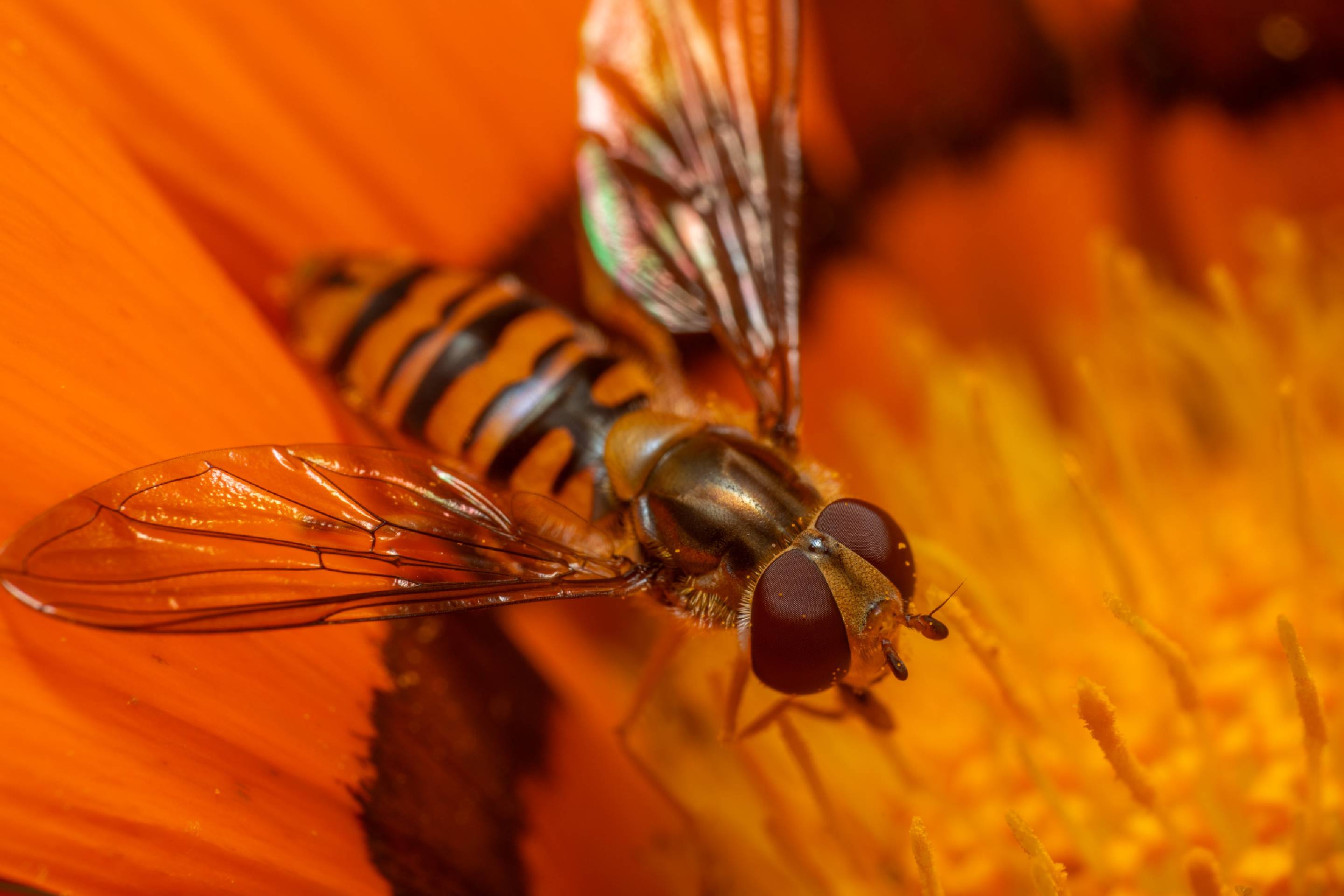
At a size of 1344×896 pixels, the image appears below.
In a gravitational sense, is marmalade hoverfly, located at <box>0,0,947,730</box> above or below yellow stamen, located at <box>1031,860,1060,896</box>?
above

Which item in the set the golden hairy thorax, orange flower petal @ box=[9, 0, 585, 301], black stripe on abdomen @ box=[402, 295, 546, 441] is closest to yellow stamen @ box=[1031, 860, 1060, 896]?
the golden hairy thorax

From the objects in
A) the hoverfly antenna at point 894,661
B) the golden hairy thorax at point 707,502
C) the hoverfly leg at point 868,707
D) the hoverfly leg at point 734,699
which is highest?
the golden hairy thorax at point 707,502

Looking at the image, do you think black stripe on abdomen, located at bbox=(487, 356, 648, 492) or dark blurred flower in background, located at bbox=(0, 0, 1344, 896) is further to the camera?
black stripe on abdomen, located at bbox=(487, 356, 648, 492)

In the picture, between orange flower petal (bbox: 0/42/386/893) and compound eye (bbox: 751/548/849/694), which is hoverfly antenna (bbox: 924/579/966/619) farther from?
orange flower petal (bbox: 0/42/386/893)

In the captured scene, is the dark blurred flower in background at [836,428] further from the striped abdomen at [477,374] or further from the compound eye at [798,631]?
the compound eye at [798,631]

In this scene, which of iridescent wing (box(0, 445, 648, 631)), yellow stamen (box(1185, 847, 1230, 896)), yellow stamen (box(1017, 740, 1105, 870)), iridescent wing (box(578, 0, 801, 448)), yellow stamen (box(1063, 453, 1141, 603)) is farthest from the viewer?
iridescent wing (box(578, 0, 801, 448))

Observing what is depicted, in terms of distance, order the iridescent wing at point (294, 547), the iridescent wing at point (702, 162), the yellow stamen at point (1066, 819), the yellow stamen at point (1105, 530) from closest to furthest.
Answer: the iridescent wing at point (294, 547) → the yellow stamen at point (1066, 819) → the yellow stamen at point (1105, 530) → the iridescent wing at point (702, 162)

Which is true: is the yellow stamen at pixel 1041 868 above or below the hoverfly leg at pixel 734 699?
below

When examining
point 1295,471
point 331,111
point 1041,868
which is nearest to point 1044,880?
point 1041,868

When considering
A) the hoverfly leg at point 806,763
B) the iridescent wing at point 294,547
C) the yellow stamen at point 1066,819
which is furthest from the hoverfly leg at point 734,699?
the yellow stamen at point 1066,819
